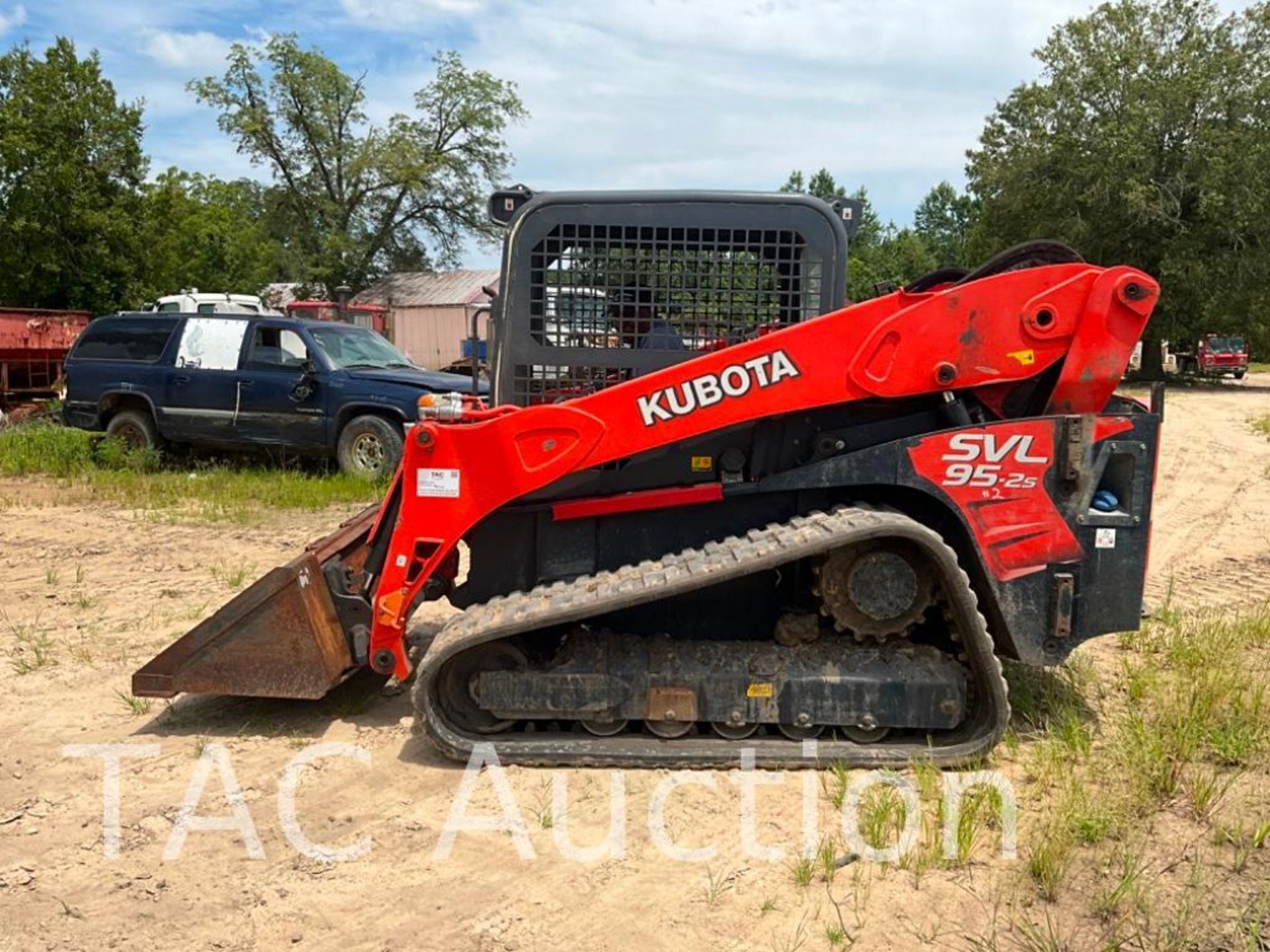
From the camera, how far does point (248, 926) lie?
3.20 metres

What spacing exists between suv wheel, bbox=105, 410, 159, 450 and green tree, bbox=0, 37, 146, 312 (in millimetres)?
18226

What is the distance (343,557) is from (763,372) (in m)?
2.03

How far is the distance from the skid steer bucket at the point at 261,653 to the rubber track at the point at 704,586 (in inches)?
22.5

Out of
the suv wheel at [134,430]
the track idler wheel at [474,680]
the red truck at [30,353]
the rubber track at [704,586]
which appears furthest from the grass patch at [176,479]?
the rubber track at [704,586]

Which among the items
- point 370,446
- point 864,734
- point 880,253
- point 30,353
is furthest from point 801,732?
point 880,253

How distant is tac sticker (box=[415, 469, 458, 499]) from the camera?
4406 millimetres

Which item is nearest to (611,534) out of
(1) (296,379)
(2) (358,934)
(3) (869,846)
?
(3) (869,846)

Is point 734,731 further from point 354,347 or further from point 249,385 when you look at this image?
point 249,385

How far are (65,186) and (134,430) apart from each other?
1932 cm

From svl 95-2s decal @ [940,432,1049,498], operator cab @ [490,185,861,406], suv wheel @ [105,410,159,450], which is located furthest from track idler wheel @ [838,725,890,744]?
suv wheel @ [105,410,159,450]

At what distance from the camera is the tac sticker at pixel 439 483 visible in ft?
14.5

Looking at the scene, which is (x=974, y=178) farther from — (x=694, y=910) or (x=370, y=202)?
(x=694, y=910)

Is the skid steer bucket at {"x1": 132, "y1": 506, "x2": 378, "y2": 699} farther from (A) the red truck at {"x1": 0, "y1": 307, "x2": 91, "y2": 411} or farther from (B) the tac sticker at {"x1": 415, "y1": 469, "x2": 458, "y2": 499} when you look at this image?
(A) the red truck at {"x1": 0, "y1": 307, "x2": 91, "y2": 411}

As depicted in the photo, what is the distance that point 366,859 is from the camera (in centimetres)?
361
